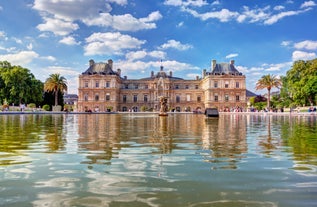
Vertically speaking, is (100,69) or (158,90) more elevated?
(100,69)

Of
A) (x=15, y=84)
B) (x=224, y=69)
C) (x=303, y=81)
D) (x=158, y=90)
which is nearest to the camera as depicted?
(x=303, y=81)

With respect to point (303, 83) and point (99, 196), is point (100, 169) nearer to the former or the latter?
point (99, 196)

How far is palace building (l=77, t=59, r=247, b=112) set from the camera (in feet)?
285

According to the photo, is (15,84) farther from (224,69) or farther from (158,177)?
(158,177)

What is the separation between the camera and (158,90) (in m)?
91.1

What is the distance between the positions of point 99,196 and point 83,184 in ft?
2.08

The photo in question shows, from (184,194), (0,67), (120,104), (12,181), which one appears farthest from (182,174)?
(120,104)

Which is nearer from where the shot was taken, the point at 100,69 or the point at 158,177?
the point at 158,177

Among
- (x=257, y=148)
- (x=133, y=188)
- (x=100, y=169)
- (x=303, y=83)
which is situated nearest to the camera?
(x=133, y=188)

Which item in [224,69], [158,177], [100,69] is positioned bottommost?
[158,177]

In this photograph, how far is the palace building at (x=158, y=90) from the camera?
86.8m

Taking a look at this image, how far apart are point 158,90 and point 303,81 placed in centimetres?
4038

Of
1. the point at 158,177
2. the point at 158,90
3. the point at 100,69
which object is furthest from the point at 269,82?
the point at 158,177

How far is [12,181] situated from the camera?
4.67m
